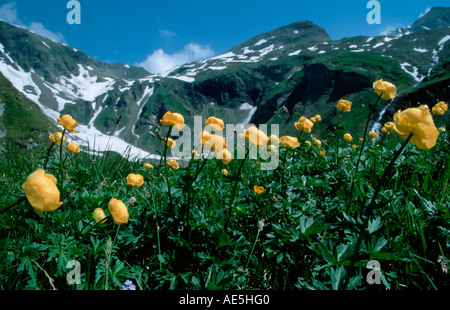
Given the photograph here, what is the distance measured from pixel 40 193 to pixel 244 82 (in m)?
121

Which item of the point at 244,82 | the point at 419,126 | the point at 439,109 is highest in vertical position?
the point at 244,82

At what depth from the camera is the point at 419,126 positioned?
3.35 feet

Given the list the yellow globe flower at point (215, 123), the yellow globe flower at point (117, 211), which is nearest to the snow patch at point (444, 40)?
the yellow globe flower at point (215, 123)

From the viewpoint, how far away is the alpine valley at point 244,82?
5506cm

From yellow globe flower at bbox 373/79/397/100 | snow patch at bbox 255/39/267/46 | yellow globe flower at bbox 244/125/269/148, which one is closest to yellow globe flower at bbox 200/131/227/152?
yellow globe flower at bbox 244/125/269/148

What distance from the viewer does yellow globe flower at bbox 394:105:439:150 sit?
100 centimetres

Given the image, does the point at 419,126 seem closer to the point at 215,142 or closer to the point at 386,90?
the point at 215,142

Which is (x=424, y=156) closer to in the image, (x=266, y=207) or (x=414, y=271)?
(x=414, y=271)

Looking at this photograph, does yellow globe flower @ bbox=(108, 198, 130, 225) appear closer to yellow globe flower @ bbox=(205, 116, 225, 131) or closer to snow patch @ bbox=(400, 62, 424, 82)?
yellow globe flower @ bbox=(205, 116, 225, 131)

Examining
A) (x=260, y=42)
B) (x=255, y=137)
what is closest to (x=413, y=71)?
(x=255, y=137)

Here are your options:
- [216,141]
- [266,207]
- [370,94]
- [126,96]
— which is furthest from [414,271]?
[126,96]

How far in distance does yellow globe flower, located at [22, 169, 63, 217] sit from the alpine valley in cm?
959

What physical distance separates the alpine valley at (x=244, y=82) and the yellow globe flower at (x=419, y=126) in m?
10.6
